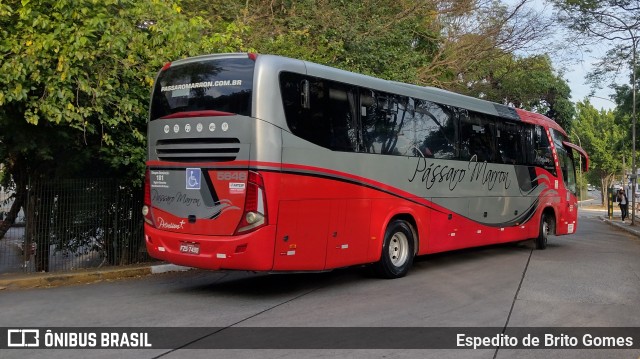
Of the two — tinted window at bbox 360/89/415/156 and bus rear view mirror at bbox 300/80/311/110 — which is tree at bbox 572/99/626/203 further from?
bus rear view mirror at bbox 300/80/311/110

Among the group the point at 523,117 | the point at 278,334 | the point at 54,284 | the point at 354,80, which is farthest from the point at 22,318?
the point at 523,117

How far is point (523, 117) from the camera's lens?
14.0 meters

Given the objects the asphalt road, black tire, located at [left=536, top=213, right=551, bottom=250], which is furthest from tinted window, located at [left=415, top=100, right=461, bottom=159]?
black tire, located at [left=536, top=213, right=551, bottom=250]

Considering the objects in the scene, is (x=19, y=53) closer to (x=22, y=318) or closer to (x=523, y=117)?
(x=22, y=318)

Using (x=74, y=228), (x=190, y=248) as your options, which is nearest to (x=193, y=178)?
(x=190, y=248)

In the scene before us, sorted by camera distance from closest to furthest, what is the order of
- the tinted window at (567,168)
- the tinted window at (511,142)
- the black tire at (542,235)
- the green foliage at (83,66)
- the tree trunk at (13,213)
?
the green foliage at (83,66)
the tree trunk at (13,213)
the tinted window at (511,142)
the black tire at (542,235)
the tinted window at (567,168)

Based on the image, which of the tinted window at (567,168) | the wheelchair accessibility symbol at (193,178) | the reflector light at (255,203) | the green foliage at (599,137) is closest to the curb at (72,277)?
the wheelchair accessibility symbol at (193,178)

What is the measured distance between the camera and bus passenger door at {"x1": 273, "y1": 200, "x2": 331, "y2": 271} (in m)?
7.59

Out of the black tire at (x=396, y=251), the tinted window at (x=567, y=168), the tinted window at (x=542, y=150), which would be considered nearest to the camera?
the black tire at (x=396, y=251)

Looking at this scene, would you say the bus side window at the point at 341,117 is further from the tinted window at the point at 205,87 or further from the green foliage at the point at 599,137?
the green foliage at the point at 599,137

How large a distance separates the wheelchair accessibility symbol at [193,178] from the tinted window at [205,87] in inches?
34.8

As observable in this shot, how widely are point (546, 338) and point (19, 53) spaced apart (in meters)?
8.13

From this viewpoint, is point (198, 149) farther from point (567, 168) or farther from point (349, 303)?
point (567, 168)

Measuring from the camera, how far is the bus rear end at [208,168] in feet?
24.3
